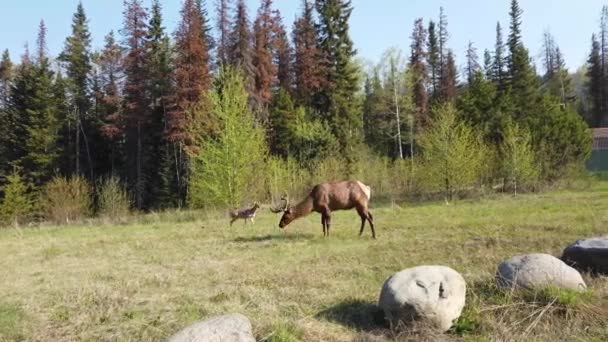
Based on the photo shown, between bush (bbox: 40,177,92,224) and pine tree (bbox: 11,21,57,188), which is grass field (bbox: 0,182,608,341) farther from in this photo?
pine tree (bbox: 11,21,57,188)

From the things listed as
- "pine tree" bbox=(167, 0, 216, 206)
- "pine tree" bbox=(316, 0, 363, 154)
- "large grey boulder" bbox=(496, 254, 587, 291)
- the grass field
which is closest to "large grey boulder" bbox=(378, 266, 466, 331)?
the grass field

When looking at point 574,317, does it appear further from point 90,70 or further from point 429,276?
point 90,70

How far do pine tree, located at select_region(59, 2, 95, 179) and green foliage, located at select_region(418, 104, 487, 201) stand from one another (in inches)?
1161

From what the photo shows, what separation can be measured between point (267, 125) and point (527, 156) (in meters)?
19.2

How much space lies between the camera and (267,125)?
40.1 meters

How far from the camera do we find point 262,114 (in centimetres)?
4019

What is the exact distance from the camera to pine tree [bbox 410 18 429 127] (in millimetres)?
50438

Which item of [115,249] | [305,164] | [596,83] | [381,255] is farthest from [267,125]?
[596,83]

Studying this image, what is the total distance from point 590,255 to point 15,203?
121ft

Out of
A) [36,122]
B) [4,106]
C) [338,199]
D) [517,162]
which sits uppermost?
[4,106]

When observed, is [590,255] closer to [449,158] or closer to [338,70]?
[449,158]

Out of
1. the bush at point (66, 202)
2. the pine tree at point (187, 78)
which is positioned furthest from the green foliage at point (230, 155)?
the pine tree at point (187, 78)

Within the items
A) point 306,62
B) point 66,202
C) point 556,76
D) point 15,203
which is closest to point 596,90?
point 556,76

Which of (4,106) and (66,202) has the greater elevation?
(4,106)
